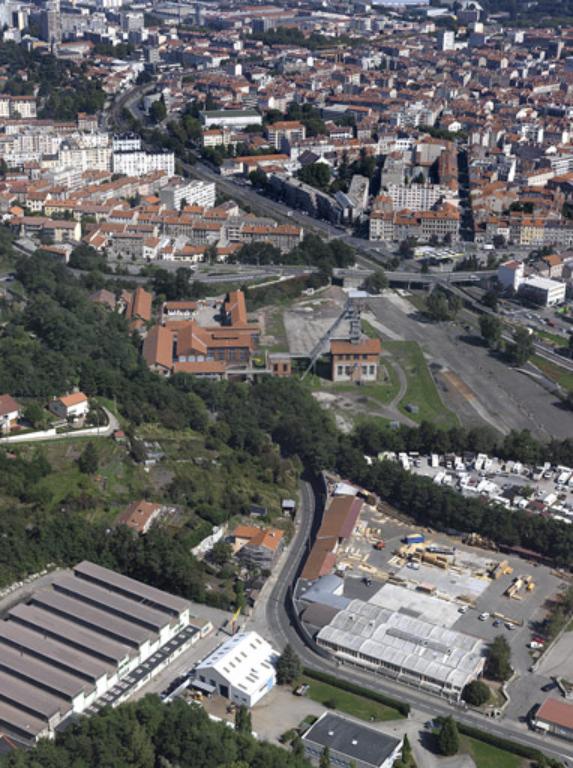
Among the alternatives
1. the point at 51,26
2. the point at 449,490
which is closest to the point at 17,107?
the point at 51,26

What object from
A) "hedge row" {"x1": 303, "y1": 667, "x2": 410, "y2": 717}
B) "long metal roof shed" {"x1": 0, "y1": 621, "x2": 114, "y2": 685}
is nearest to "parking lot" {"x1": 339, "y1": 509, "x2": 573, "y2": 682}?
"hedge row" {"x1": 303, "y1": 667, "x2": 410, "y2": 717}

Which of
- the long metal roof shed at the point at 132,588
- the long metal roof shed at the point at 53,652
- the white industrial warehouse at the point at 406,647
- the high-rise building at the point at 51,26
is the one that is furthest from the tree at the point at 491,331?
the high-rise building at the point at 51,26

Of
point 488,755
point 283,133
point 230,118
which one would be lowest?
point 488,755

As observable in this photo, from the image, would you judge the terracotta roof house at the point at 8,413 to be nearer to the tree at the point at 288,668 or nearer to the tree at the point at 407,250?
the tree at the point at 288,668

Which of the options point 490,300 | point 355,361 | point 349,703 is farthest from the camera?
point 490,300

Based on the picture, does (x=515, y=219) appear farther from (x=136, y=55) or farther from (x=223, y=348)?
(x=136, y=55)

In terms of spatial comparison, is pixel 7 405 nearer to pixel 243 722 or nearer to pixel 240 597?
pixel 240 597
